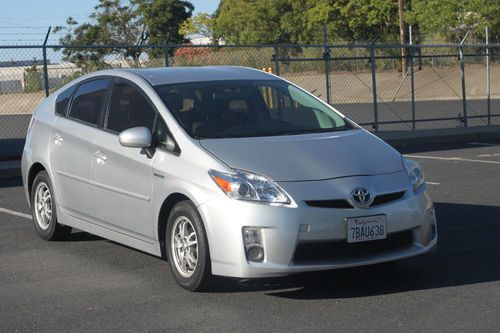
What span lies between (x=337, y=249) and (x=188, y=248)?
1.05 metres

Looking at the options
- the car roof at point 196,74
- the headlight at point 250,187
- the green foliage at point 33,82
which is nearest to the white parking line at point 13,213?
the car roof at point 196,74

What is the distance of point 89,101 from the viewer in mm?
8500

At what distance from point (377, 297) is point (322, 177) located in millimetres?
869

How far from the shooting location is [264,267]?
6359 millimetres

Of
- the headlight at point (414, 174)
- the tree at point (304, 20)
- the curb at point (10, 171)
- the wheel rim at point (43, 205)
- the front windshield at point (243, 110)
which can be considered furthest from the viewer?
the tree at point (304, 20)

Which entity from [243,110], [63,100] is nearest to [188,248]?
[243,110]

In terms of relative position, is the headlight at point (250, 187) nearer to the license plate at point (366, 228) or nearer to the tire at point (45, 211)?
the license plate at point (366, 228)

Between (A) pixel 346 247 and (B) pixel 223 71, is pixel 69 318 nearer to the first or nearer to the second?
(A) pixel 346 247

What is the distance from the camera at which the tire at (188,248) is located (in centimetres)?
661

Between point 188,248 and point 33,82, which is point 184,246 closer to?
point 188,248

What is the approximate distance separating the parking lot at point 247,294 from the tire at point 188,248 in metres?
0.12

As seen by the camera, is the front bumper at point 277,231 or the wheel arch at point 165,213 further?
the wheel arch at point 165,213

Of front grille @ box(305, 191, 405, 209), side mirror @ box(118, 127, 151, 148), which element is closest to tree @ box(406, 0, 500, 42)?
side mirror @ box(118, 127, 151, 148)

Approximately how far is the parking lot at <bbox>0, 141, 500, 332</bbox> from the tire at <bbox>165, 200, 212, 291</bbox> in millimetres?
116
